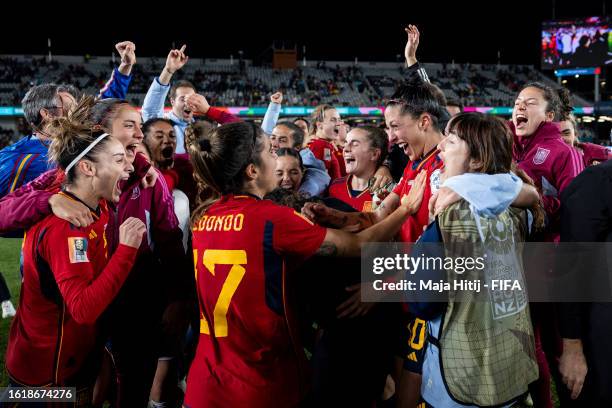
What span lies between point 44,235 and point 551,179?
2.97 meters

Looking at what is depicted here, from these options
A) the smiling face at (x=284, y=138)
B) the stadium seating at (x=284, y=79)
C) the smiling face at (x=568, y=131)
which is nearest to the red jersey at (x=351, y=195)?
the smiling face at (x=284, y=138)

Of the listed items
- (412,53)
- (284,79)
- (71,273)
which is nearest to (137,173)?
(71,273)

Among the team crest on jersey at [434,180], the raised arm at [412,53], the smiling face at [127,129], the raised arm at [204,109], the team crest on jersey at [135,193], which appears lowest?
the team crest on jersey at [135,193]

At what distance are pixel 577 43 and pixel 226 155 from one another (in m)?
31.0

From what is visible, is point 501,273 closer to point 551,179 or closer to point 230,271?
point 230,271

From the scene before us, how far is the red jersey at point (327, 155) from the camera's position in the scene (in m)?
5.51

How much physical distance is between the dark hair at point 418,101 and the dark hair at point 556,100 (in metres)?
1.11

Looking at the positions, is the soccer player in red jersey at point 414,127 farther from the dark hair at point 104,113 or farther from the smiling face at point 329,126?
the smiling face at point 329,126

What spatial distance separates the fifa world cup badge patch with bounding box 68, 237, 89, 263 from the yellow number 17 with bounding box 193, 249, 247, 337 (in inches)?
24.9

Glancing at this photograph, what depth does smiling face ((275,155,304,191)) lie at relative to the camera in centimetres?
382

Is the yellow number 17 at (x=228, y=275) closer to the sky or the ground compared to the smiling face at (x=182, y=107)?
closer to the ground

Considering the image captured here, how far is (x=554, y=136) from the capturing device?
10.5 feet

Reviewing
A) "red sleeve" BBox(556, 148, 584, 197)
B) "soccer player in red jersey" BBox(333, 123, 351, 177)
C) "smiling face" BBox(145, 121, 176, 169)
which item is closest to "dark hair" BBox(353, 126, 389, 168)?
"red sleeve" BBox(556, 148, 584, 197)

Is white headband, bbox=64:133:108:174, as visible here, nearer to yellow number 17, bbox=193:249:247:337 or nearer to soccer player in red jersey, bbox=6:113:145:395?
soccer player in red jersey, bbox=6:113:145:395
